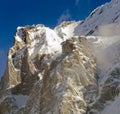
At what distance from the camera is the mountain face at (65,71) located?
130500 millimetres

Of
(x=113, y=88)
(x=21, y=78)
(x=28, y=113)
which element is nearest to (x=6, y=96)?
(x=21, y=78)

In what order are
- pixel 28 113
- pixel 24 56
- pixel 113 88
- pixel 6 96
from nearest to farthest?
pixel 113 88, pixel 28 113, pixel 6 96, pixel 24 56

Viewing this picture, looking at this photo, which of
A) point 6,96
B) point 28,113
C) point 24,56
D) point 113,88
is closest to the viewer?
point 113,88

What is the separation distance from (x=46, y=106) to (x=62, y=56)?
1858 centimetres

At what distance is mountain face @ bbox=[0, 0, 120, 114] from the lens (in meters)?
130

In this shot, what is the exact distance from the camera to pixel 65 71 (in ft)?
453

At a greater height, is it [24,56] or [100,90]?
[24,56]

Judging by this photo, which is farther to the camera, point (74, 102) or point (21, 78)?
point (21, 78)

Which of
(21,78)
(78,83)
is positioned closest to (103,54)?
(78,83)

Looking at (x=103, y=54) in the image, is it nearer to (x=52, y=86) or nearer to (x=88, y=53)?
(x=88, y=53)

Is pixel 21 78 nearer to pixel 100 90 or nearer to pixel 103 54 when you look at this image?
pixel 103 54

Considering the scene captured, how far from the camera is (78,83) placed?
13588cm

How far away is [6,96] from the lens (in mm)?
161750

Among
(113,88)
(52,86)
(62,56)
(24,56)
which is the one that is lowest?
(113,88)
